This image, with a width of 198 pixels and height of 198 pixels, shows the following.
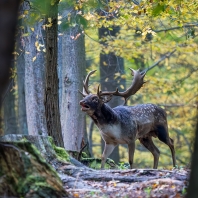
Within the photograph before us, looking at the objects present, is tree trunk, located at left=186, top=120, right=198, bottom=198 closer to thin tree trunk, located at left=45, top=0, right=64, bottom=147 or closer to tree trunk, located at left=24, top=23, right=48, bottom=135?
thin tree trunk, located at left=45, top=0, right=64, bottom=147

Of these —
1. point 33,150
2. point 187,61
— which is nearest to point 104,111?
point 33,150

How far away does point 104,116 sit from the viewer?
515 inches

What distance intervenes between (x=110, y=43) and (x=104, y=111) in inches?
323

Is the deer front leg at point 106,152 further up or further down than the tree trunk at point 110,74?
further down

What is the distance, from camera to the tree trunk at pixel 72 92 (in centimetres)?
1576

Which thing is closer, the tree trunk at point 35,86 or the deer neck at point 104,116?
the deer neck at point 104,116

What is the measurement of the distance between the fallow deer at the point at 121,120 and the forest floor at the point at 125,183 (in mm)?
3972

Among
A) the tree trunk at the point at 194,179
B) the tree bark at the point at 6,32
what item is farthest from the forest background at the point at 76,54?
the tree trunk at the point at 194,179

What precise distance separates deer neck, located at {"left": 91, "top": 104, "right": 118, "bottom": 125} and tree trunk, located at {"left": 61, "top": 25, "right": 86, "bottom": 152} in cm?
272

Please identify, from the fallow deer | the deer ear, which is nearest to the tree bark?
the fallow deer

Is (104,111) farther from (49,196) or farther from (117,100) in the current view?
(117,100)

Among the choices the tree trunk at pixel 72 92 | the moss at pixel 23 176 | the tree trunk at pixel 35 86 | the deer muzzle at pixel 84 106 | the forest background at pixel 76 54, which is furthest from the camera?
the tree trunk at pixel 72 92

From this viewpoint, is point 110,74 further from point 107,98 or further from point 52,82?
point 52,82

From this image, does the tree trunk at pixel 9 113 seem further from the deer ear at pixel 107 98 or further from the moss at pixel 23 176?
the moss at pixel 23 176
